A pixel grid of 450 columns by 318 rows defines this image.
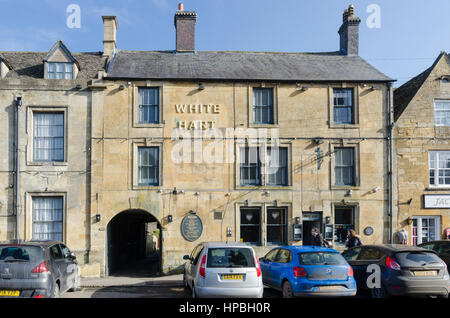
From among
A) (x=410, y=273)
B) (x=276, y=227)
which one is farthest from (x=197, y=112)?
(x=410, y=273)

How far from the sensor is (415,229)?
19.0 m

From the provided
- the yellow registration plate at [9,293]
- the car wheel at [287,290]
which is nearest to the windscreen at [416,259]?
the car wheel at [287,290]

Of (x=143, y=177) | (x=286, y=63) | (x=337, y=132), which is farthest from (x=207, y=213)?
(x=286, y=63)

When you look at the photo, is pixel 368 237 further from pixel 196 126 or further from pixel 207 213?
pixel 196 126

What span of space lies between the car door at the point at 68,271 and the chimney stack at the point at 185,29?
12.1m

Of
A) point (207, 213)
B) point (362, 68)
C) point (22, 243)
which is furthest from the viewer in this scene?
point (362, 68)

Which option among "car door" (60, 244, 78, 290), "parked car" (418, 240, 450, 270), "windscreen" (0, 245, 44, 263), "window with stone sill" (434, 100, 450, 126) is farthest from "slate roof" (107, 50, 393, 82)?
"windscreen" (0, 245, 44, 263)

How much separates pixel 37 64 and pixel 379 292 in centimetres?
1742

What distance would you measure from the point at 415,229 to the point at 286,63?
32.9 feet

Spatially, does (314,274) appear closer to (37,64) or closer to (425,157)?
(425,157)

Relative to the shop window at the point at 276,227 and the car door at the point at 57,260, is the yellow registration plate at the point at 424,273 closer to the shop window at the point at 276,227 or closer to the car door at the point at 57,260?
the shop window at the point at 276,227

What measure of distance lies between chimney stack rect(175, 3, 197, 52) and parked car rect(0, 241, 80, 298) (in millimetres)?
12996

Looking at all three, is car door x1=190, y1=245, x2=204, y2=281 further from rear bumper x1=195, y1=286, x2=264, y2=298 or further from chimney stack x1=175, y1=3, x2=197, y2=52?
chimney stack x1=175, y1=3, x2=197, y2=52

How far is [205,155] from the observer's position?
60.6 ft
